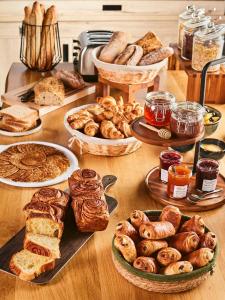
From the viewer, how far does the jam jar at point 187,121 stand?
4.55 feet

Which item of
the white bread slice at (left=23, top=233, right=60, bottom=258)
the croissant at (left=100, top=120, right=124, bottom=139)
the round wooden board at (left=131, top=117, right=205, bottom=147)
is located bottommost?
the white bread slice at (left=23, top=233, right=60, bottom=258)

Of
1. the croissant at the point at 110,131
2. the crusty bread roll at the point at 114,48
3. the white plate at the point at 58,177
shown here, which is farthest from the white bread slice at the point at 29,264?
the crusty bread roll at the point at 114,48

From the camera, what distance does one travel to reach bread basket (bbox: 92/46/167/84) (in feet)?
6.77

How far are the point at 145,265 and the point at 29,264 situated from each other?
28 cm

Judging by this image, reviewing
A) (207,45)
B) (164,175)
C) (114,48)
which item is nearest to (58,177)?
(164,175)

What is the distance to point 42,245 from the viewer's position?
1232 mm

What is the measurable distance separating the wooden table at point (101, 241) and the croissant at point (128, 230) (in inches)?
4.2

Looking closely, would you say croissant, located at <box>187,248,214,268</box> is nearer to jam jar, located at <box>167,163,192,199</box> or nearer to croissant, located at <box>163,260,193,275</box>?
croissant, located at <box>163,260,193,275</box>

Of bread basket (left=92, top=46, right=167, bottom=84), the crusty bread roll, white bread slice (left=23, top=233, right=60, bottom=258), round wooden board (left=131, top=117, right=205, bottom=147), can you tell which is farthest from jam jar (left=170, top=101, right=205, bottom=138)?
the crusty bread roll

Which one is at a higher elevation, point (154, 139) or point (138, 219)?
point (154, 139)

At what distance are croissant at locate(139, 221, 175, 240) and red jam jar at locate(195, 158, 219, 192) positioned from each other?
0.32m

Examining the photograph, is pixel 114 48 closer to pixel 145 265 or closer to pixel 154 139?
pixel 154 139

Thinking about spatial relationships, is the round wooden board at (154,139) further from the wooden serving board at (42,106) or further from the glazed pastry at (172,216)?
the wooden serving board at (42,106)

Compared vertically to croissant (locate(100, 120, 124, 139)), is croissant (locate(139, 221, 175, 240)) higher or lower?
lower
